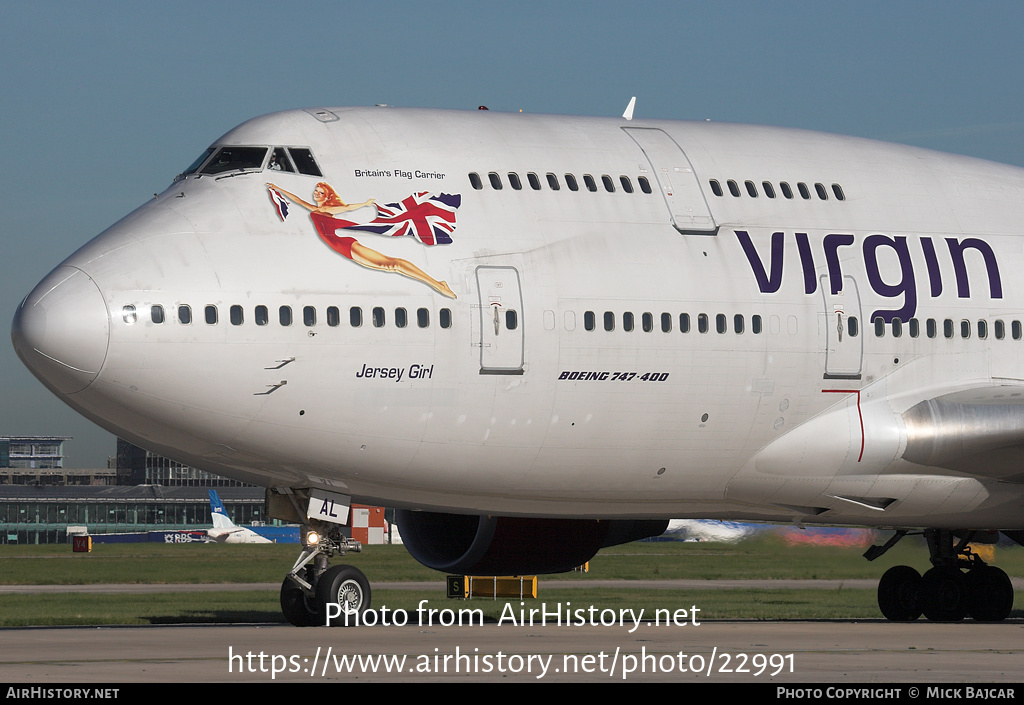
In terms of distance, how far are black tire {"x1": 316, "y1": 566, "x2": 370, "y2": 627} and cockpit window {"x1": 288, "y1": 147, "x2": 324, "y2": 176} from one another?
13.9 feet

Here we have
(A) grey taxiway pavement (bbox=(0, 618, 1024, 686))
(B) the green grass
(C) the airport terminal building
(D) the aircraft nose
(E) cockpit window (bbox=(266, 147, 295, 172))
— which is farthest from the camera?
(C) the airport terminal building

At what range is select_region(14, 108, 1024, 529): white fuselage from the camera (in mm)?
15281

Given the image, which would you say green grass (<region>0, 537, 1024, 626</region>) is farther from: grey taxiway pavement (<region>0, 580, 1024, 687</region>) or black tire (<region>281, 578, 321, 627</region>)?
black tire (<region>281, 578, 321, 627</region>)

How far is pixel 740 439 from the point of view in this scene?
17.2 meters

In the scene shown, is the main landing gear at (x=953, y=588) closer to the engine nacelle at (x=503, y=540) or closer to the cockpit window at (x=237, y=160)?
the engine nacelle at (x=503, y=540)

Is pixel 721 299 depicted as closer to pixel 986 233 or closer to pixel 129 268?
pixel 986 233

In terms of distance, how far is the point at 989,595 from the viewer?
20.4 meters

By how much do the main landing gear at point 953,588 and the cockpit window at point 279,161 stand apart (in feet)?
32.1

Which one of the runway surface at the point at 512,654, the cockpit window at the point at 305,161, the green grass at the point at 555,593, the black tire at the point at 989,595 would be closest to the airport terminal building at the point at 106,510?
the green grass at the point at 555,593

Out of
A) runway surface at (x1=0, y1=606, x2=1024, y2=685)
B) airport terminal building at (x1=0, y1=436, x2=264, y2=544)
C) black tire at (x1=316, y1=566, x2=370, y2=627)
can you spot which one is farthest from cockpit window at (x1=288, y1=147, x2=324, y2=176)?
airport terminal building at (x1=0, y1=436, x2=264, y2=544)

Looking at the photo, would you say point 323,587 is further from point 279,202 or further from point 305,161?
point 305,161

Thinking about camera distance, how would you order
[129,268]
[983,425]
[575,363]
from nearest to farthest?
[129,268]
[575,363]
[983,425]
